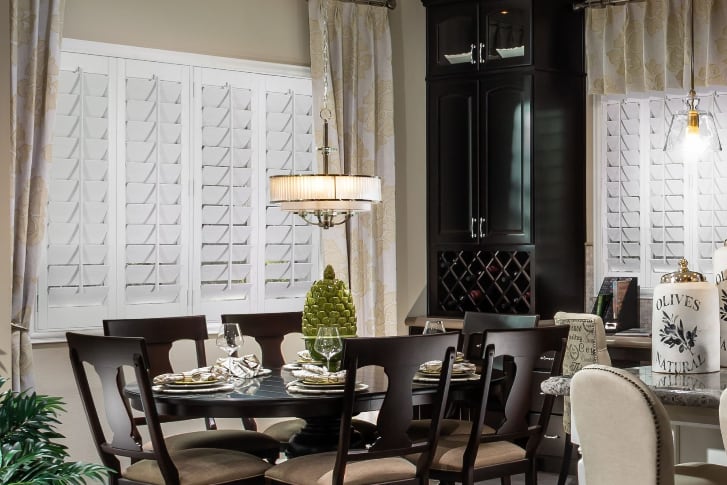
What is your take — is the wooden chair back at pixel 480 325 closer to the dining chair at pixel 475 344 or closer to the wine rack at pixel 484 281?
the dining chair at pixel 475 344

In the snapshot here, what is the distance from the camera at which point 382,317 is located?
5.62 m

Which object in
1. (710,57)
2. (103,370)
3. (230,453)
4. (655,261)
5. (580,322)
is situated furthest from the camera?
(655,261)

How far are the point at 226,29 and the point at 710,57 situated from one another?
2.48m

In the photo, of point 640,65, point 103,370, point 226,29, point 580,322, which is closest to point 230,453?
point 103,370

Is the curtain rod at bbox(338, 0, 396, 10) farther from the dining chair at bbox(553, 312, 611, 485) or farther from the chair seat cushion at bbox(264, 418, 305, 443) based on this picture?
the chair seat cushion at bbox(264, 418, 305, 443)

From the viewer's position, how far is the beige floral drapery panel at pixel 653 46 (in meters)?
4.98

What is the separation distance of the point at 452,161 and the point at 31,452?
4133 mm

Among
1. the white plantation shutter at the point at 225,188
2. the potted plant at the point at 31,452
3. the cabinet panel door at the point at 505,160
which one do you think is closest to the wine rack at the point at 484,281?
the cabinet panel door at the point at 505,160

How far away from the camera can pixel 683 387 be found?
2.01m

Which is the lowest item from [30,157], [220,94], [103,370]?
[103,370]

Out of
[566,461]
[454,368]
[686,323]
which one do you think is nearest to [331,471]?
[454,368]

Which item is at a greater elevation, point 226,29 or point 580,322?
point 226,29

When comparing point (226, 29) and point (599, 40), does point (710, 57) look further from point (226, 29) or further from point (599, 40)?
point (226, 29)

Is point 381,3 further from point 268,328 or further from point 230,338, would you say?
point 230,338
